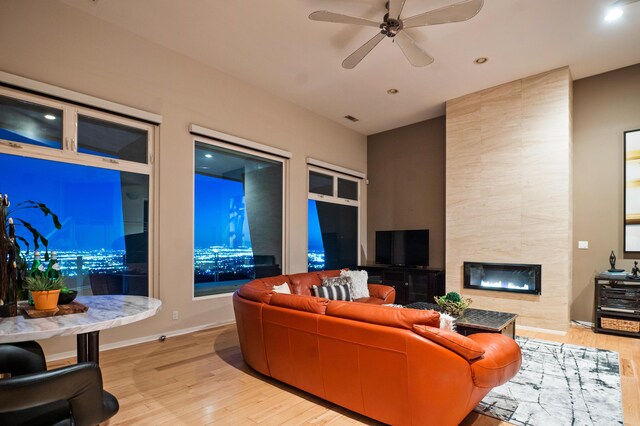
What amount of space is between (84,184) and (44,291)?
7.47 ft

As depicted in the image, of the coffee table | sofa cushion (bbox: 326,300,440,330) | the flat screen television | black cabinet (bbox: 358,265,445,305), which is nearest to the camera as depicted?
sofa cushion (bbox: 326,300,440,330)

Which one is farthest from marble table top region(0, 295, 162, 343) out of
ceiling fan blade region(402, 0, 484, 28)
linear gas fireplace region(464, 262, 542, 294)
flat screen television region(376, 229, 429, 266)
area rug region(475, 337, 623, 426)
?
flat screen television region(376, 229, 429, 266)

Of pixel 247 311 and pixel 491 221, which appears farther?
pixel 491 221

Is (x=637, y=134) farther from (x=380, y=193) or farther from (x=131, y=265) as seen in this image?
(x=131, y=265)

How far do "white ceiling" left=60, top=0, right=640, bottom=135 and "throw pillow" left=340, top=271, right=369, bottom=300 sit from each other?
2.90 meters

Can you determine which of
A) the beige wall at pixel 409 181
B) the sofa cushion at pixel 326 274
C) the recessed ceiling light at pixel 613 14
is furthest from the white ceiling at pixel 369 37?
the sofa cushion at pixel 326 274

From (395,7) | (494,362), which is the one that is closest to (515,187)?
(395,7)

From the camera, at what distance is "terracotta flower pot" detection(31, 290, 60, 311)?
1873 mm

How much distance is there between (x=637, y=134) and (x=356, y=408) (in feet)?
17.4

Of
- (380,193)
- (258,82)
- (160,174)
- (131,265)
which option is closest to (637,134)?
(380,193)

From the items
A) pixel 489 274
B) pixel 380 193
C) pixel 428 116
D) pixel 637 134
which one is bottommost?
pixel 489 274

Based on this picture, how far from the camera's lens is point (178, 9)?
142 inches

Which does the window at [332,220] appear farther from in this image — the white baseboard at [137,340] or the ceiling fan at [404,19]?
the ceiling fan at [404,19]

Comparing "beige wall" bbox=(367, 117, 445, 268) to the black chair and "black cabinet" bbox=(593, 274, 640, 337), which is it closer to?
"black cabinet" bbox=(593, 274, 640, 337)
